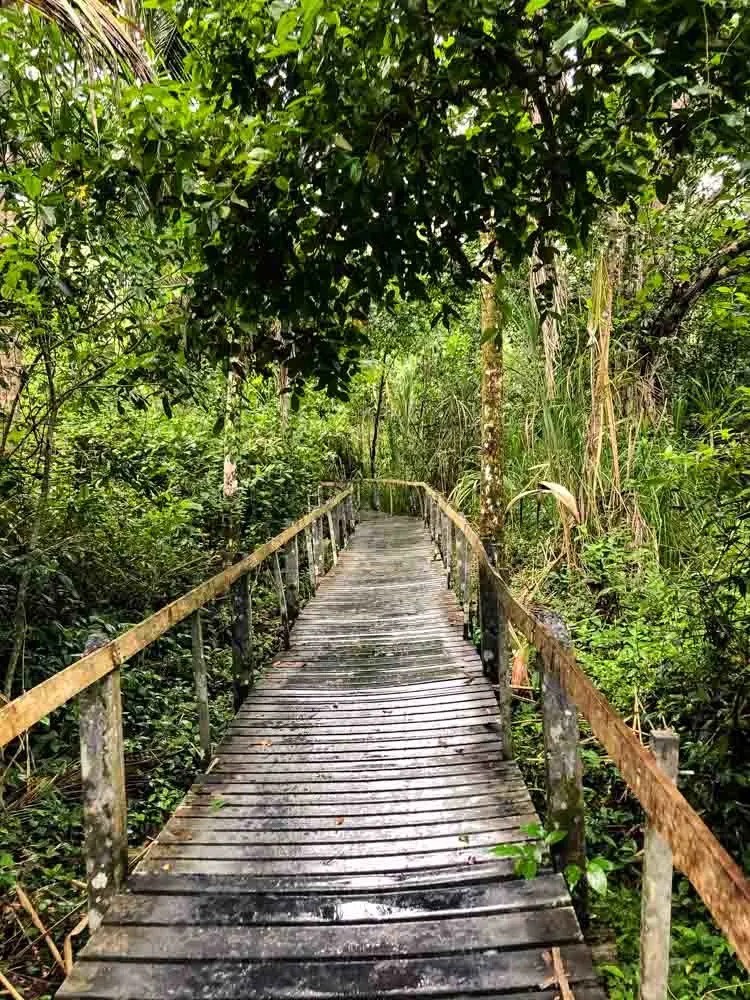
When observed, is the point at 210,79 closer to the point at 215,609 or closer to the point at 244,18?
the point at 244,18

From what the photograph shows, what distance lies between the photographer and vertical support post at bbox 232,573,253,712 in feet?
13.6

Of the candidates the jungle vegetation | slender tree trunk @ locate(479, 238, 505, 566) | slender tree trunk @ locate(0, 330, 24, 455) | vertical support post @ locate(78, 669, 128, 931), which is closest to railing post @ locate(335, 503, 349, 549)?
the jungle vegetation

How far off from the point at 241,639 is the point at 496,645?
1.62 m

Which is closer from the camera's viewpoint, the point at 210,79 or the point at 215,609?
the point at 210,79

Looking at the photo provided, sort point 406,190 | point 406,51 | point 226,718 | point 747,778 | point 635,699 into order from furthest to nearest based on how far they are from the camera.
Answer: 1. point 226,718
2. point 635,699
3. point 747,778
4. point 406,190
5. point 406,51

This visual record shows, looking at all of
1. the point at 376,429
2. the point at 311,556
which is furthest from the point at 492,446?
the point at 376,429

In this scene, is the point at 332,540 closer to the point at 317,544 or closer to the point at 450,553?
the point at 317,544

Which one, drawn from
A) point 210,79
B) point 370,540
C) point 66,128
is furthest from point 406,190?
point 370,540

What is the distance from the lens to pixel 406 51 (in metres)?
1.87

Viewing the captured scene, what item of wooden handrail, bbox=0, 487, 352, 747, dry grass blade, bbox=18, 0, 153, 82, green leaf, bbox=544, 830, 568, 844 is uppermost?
dry grass blade, bbox=18, 0, 153, 82

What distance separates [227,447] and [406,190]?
211 inches

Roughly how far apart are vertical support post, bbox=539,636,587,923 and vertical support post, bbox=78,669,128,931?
1.51 m

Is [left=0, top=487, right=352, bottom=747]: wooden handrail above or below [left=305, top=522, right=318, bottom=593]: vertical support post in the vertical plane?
above

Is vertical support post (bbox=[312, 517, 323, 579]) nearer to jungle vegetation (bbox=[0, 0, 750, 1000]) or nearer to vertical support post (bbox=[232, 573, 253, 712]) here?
jungle vegetation (bbox=[0, 0, 750, 1000])
